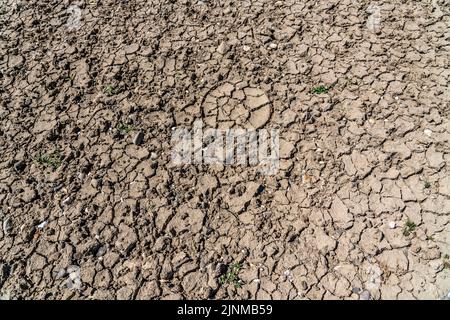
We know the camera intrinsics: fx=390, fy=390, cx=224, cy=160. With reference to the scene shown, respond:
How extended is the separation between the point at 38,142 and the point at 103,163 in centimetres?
59

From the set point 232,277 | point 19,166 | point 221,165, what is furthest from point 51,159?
point 232,277

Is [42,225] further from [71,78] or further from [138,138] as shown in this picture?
[71,78]

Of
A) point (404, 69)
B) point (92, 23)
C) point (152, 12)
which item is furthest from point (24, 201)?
point (404, 69)

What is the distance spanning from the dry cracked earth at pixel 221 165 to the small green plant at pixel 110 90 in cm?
1

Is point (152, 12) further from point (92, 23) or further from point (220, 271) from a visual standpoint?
point (220, 271)

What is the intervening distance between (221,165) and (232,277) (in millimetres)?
813

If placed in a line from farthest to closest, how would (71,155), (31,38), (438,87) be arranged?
(31,38) → (438,87) → (71,155)

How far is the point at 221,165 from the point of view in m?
2.83

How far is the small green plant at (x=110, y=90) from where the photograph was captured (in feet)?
10.6

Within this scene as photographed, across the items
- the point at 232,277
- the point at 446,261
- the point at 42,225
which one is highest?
the point at 42,225

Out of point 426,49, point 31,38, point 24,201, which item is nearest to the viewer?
point 24,201

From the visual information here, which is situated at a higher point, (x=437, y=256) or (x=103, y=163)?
(x=103, y=163)

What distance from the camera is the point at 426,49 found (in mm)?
3375

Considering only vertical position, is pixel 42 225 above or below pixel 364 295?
above
